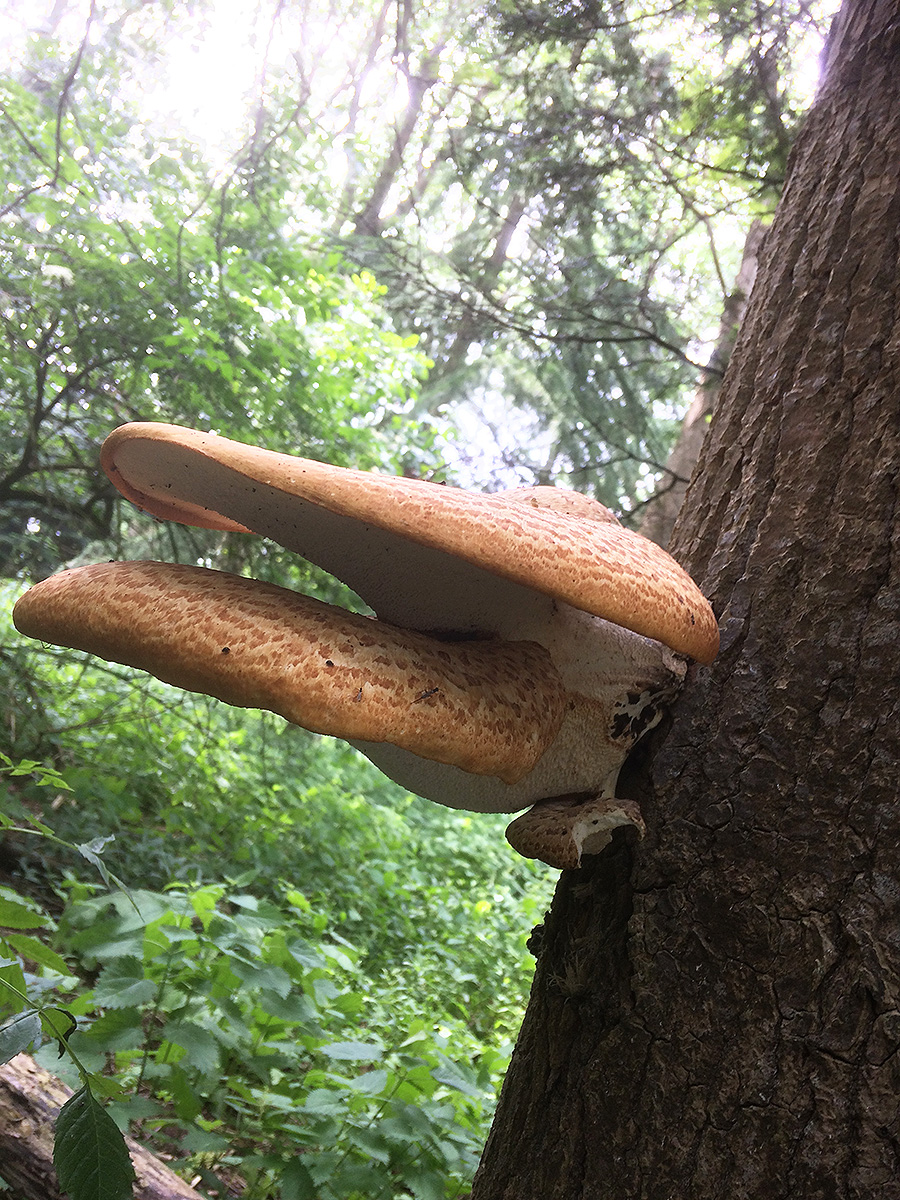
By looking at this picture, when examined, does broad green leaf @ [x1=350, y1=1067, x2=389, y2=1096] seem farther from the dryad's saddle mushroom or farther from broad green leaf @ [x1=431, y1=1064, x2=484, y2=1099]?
the dryad's saddle mushroom

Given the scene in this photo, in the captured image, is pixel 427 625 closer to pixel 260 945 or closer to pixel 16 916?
pixel 16 916

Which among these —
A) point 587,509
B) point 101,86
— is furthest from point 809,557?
point 101,86

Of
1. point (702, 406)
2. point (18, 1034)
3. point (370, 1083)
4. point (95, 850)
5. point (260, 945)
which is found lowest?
point (260, 945)

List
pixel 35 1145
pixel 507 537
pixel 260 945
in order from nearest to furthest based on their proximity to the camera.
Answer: pixel 507 537, pixel 35 1145, pixel 260 945

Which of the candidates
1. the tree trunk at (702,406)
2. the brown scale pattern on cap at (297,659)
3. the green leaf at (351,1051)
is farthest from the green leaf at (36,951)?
the tree trunk at (702,406)

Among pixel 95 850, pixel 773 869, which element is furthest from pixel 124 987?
pixel 773 869

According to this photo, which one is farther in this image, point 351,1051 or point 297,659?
point 351,1051
